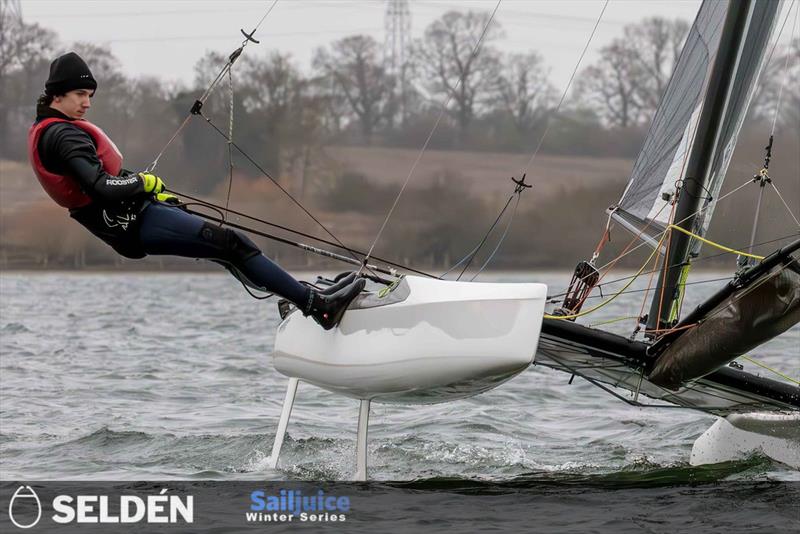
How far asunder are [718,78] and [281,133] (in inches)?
1021

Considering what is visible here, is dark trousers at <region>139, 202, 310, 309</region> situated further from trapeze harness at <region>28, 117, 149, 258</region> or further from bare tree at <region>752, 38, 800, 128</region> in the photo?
bare tree at <region>752, 38, 800, 128</region>

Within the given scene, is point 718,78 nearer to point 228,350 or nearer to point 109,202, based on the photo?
point 109,202

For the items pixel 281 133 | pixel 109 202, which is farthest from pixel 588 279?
pixel 281 133

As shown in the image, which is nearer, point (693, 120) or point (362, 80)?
point (693, 120)

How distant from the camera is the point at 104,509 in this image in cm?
475

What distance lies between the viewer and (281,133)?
31516mm

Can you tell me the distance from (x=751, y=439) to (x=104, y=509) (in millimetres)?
3212

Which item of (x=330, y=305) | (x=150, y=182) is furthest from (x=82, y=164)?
(x=330, y=305)

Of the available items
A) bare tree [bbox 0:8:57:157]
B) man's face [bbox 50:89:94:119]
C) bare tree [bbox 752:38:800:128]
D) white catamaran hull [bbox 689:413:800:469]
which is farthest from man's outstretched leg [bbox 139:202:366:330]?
bare tree [bbox 0:8:57:157]

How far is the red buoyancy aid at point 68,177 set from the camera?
4.96 meters

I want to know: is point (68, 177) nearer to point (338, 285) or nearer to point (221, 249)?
point (221, 249)

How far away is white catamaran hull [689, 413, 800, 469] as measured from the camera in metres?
6.01

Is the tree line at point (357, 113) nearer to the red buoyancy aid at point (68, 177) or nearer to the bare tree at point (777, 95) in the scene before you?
the bare tree at point (777, 95)

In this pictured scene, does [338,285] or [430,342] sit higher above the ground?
[338,285]
